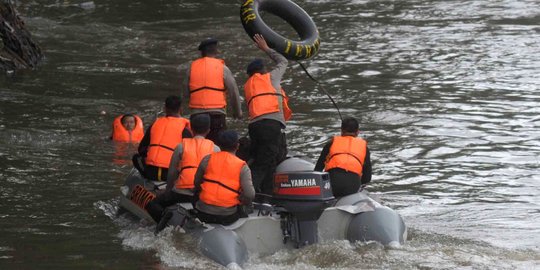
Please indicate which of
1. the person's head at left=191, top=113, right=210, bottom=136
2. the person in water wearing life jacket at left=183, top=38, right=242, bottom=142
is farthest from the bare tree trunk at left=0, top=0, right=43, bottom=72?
the person's head at left=191, top=113, right=210, bottom=136

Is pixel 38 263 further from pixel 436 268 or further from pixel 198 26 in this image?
pixel 198 26

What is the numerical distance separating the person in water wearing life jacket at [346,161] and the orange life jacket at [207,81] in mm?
1591

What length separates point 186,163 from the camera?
10.8 metres

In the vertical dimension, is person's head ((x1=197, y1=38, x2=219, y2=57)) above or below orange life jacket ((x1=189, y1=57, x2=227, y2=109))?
above

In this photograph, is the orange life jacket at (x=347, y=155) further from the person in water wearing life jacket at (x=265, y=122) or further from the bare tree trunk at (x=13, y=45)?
the bare tree trunk at (x=13, y=45)

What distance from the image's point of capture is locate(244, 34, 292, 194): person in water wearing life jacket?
11.4m

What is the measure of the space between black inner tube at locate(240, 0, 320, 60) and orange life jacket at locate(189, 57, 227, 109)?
65 centimetres

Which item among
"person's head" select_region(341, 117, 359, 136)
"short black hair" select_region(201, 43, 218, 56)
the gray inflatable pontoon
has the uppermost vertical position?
"short black hair" select_region(201, 43, 218, 56)

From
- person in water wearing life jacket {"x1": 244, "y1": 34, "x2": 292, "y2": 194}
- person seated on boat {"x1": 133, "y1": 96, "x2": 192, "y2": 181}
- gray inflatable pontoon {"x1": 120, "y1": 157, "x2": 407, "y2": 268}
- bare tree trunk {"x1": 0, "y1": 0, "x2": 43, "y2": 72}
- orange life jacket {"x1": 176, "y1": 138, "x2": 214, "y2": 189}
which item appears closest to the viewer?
gray inflatable pontoon {"x1": 120, "y1": 157, "x2": 407, "y2": 268}

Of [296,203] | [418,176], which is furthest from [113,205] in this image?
[418,176]

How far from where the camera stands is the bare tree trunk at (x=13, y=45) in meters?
23.2

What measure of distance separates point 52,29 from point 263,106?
1903 cm

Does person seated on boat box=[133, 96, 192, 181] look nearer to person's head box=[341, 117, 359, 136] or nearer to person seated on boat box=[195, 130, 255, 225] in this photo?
person seated on boat box=[195, 130, 255, 225]

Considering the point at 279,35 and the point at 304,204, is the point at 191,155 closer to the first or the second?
the point at 304,204
